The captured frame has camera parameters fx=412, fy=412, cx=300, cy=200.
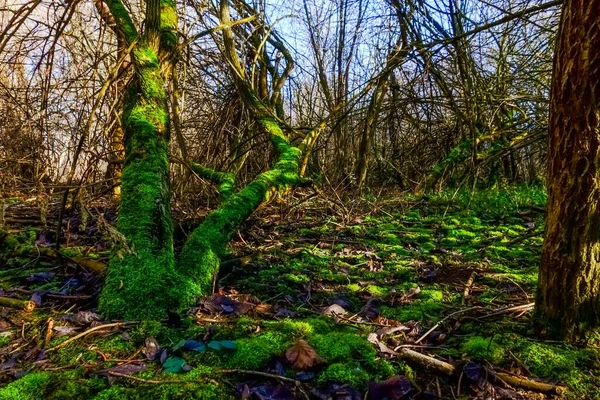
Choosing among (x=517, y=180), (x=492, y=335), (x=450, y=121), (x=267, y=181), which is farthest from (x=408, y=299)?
(x=517, y=180)

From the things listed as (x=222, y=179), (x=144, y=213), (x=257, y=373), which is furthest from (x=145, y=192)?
(x=222, y=179)

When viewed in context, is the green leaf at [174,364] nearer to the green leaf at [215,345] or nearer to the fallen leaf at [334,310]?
the green leaf at [215,345]

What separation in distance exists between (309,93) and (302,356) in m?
7.84

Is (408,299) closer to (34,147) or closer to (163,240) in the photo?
(163,240)

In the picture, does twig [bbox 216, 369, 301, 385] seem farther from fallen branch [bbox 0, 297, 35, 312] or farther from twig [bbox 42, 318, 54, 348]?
fallen branch [bbox 0, 297, 35, 312]

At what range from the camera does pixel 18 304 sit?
2.12 metres

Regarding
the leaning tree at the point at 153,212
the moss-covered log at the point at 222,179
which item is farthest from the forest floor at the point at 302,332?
the moss-covered log at the point at 222,179

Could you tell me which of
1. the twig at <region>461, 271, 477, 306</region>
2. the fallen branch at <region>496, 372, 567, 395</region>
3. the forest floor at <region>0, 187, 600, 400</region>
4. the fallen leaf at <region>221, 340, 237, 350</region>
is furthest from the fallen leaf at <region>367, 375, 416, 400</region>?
the twig at <region>461, 271, 477, 306</region>

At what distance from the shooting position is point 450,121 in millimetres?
7188

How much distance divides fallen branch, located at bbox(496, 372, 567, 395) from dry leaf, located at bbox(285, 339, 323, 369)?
27.4 inches

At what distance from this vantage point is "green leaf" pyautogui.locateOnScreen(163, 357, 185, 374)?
1538 millimetres

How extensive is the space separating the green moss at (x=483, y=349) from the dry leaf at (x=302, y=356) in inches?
25.4

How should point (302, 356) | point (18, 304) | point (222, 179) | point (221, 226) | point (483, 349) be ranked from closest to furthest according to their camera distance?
1. point (302, 356)
2. point (483, 349)
3. point (18, 304)
4. point (221, 226)
5. point (222, 179)

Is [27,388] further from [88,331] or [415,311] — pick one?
[415,311]
